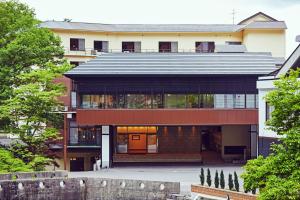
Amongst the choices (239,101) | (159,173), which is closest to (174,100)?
(239,101)

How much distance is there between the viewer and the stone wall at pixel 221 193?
27.2m

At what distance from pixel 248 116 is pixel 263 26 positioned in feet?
65.0

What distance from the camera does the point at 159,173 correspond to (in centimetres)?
3981

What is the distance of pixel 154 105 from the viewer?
143 ft

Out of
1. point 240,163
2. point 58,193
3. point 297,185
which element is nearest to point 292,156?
point 297,185

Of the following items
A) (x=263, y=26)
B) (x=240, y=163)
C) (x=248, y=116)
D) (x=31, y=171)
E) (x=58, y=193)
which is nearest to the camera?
(x=58, y=193)

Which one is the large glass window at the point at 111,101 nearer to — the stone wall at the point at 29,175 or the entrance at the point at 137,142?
the entrance at the point at 137,142

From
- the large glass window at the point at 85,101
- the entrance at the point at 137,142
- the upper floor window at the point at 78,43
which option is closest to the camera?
the large glass window at the point at 85,101

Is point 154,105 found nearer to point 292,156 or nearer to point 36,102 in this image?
point 36,102

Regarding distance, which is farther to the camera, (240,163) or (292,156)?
(240,163)

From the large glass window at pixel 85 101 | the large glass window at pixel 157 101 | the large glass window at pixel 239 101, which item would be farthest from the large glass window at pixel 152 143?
the large glass window at pixel 239 101

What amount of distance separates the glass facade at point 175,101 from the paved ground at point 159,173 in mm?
4894

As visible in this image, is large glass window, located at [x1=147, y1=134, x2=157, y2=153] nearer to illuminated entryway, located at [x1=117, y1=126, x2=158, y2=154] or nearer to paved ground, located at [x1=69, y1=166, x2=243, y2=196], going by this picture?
illuminated entryway, located at [x1=117, y1=126, x2=158, y2=154]

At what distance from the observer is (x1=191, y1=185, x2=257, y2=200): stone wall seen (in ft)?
89.3
